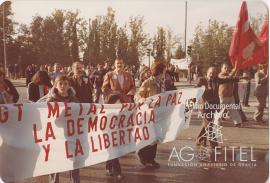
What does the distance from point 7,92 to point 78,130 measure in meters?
0.84

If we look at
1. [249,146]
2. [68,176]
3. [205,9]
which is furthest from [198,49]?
[68,176]

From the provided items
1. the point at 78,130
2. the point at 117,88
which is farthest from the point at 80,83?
the point at 78,130

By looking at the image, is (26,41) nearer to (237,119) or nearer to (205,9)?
(205,9)

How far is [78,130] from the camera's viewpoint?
5691mm

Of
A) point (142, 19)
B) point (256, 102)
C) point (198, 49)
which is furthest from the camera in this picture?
point (256, 102)

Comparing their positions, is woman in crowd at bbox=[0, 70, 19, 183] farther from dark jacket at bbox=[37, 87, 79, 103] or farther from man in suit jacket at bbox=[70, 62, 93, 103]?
man in suit jacket at bbox=[70, 62, 93, 103]

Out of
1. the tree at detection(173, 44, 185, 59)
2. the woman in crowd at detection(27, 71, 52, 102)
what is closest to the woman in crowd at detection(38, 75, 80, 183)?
the woman in crowd at detection(27, 71, 52, 102)

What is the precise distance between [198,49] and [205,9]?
2.77 ft

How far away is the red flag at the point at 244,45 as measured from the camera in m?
5.55

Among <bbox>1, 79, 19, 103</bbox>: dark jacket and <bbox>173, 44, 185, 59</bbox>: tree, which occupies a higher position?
<bbox>173, 44, 185, 59</bbox>: tree

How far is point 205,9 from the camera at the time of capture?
5.47 m

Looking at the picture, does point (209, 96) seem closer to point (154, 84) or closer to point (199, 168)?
point (154, 84)

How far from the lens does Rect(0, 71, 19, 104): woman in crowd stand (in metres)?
5.57

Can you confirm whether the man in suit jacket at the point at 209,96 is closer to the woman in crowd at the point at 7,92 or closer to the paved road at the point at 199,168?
the paved road at the point at 199,168
